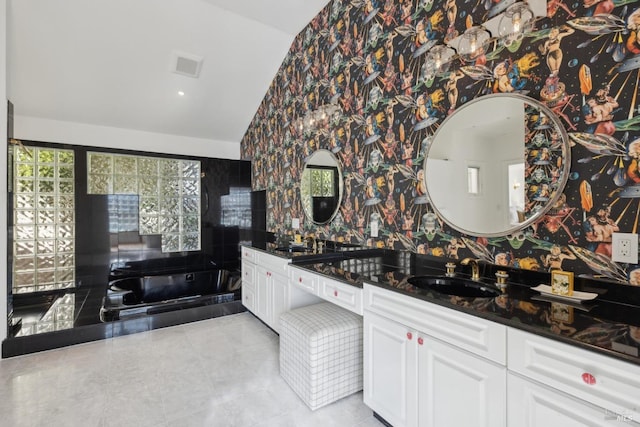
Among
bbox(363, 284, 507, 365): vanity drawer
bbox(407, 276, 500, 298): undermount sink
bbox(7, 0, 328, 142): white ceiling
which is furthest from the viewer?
bbox(7, 0, 328, 142): white ceiling

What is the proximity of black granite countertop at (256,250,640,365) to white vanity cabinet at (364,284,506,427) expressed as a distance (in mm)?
45

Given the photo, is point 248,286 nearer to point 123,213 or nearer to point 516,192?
point 123,213

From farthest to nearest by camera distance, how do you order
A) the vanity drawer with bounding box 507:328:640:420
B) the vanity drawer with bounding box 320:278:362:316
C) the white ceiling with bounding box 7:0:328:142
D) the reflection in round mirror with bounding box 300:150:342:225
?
the reflection in round mirror with bounding box 300:150:342:225 < the white ceiling with bounding box 7:0:328:142 < the vanity drawer with bounding box 320:278:362:316 < the vanity drawer with bounding box 507:328:640:420

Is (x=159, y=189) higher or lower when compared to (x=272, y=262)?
higher

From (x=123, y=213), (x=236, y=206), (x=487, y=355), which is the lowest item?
(x=487, y=355)

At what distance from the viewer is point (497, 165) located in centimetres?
162

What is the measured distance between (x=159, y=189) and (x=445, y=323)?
4218mm

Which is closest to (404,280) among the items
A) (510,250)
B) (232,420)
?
(510,250)

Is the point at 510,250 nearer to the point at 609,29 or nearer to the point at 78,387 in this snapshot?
the point at 609,29

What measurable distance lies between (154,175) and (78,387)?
285cm

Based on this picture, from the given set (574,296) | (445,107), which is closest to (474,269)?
(574,296)

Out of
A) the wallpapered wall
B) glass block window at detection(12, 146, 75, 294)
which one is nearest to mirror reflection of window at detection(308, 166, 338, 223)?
the wallpapered wall

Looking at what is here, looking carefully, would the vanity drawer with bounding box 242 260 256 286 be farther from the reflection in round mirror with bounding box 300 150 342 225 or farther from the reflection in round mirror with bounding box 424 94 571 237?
the reflection in round mirror with bounding box 424 94 571 237

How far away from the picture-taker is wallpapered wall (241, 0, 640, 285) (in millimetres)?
1215
